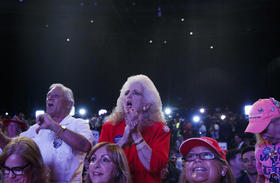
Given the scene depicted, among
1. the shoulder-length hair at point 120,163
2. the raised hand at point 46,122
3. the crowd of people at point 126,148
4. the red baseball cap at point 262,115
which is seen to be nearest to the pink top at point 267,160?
the crowd of people at point 126,148

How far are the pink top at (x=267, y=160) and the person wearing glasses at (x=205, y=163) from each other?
0.84 meters

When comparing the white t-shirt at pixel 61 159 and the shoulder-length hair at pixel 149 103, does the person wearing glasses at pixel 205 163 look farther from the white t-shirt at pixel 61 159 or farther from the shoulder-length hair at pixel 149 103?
the white t-shirt at pixel 61 159

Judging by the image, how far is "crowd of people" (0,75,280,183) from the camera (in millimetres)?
1944

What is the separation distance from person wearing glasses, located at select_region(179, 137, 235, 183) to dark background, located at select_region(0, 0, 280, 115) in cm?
1056

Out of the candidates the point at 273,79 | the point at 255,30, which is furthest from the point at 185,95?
the point at 255,30

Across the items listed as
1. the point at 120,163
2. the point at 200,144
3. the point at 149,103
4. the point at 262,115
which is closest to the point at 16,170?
the point at 120,163

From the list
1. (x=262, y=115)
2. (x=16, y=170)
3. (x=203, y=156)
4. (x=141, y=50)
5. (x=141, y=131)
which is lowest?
(x=16, y=170)

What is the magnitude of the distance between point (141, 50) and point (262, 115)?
14267 mm

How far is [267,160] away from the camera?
263 centimetres

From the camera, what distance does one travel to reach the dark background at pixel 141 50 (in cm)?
1235

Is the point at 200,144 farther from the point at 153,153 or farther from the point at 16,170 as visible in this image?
the point at 16,170

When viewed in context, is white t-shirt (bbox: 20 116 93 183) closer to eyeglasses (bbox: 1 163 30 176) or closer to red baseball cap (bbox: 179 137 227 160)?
eyeglasses (bbox: 1 163 30 176)

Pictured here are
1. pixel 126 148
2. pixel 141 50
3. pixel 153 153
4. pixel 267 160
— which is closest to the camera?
pixel 153 153

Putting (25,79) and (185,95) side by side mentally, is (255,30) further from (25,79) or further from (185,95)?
(25,79)
